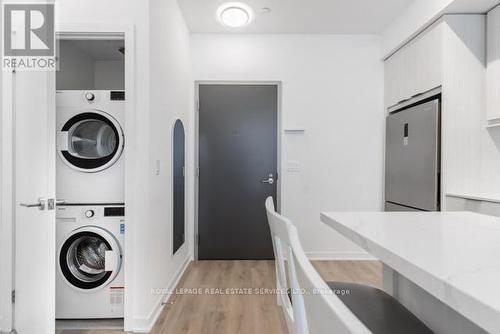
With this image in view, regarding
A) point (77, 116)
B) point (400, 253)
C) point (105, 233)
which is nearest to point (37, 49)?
point (77, 116)

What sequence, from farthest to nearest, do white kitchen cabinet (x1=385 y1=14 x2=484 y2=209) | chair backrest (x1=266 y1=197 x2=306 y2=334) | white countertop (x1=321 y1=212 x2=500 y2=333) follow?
white kitchen cabinet (x1=385 y1=14 x2=484 y2=209) < chair backrest (x1=266 y1=197 x2=306 y2=334) < white countertop (x1=321 y1=212 x2=500 y2=333)

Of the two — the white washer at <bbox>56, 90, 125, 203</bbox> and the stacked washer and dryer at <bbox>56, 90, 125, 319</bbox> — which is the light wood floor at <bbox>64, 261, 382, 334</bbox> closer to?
the stacked washer and dryer at <bbox>56, 90, 125, 319</bbox>

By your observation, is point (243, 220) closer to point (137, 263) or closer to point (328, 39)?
point (137, 263)

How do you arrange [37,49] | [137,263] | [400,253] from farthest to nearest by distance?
[137,263], [37,49], [400,253]

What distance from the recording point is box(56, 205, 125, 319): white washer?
2104 millimetres

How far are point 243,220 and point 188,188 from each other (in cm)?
74

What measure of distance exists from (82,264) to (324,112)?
285 centimetres

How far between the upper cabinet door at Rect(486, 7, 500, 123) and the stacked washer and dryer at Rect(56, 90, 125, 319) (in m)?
2.80

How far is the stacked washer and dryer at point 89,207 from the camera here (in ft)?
6.92

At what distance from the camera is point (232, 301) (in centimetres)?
251

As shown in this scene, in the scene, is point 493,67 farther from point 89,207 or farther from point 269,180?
point 89,207

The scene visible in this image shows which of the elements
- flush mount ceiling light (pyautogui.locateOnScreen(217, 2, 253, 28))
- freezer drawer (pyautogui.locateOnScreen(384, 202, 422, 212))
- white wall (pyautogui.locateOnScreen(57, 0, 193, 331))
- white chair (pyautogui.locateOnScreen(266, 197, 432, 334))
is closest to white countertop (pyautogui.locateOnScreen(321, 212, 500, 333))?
white chair (pyautogui.locateOnScreen(266, 197, 432, 334))

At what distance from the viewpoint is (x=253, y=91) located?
12.0ft

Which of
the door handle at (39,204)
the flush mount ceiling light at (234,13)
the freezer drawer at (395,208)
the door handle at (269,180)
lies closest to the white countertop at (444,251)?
the door handle at (39,204)
